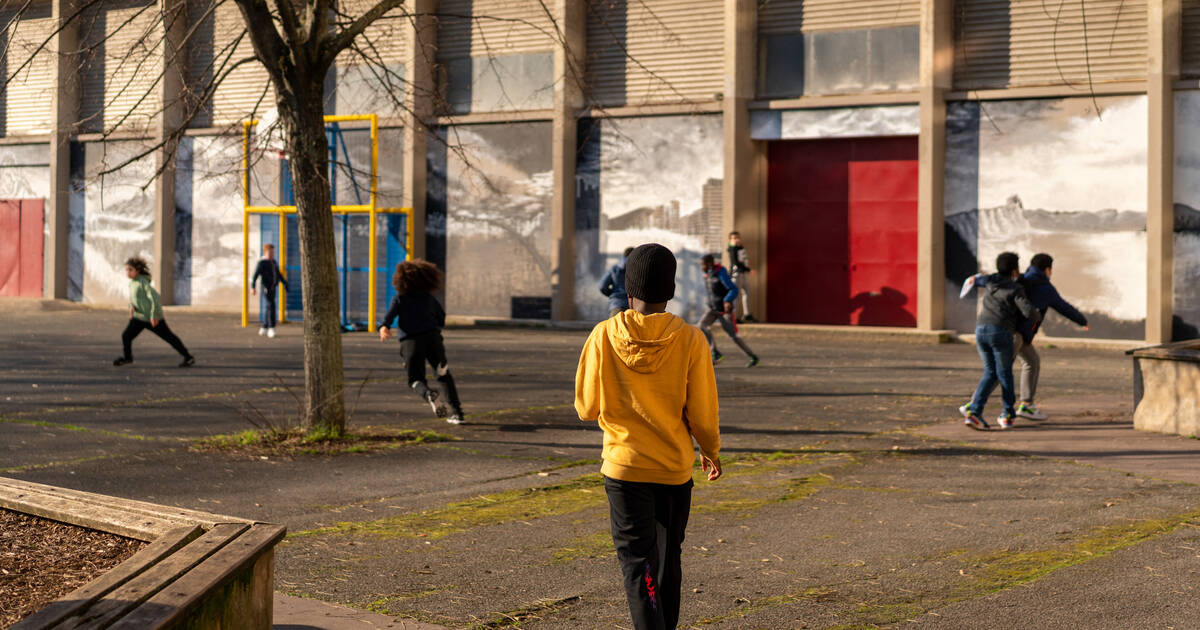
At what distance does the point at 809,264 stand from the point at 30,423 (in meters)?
17.6

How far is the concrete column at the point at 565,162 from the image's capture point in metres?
28.5

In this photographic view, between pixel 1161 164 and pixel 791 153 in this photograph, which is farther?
pixel 791 153

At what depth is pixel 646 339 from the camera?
5277mm

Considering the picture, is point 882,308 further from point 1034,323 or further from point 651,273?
point 651,273

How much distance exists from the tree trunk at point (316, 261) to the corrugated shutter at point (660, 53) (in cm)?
1627

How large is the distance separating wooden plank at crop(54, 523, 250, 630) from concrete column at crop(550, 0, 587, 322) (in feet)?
77.3

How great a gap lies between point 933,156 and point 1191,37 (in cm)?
469

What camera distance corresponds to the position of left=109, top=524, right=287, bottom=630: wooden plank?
14.3ft

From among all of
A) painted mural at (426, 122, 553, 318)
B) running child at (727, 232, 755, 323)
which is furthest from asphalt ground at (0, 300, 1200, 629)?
painted mural at (426, 122, 553, 318)

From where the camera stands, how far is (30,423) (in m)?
13.0

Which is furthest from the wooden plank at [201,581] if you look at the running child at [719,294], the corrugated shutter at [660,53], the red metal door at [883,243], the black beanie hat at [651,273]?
the corrugated shutter at [660,53]

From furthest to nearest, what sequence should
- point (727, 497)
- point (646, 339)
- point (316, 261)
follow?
point (316, 261) → point (727, 497) → point (646, 339)

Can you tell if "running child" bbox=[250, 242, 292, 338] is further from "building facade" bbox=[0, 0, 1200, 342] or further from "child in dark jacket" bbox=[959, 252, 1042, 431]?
"child in dark jacket" bbox=[959, 252, 1042, 431]

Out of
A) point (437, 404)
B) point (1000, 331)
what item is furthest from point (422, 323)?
point (1000, 331)
